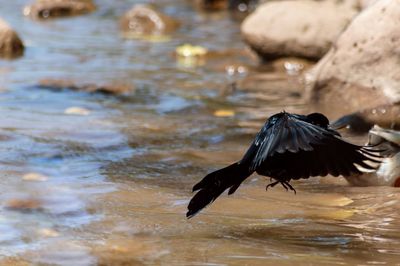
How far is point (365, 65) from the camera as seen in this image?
6.30 meters

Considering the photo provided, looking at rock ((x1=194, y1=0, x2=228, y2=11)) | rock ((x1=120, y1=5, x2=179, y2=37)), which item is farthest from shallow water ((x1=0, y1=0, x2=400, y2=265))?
rock ((x1=194, y1=0, x2=228, y2=11))

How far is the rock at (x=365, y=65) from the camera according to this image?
6113 millimetres

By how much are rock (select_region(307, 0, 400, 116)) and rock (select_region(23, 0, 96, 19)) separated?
26.2ft

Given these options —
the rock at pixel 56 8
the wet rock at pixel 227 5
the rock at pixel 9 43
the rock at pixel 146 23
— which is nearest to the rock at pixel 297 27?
the rock at pixel 9 43

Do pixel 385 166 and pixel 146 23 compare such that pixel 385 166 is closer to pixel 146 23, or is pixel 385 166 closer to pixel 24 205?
pixel 24 205

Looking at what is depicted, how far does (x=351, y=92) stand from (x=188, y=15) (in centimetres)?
788

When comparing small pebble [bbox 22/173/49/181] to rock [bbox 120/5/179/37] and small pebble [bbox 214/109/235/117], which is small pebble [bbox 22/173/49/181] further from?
rock [bbox 120/5/179/37]

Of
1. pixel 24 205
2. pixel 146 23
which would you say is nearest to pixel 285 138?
pixel 24 205

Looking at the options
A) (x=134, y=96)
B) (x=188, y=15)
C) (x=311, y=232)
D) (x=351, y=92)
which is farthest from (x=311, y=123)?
(x=188, y=15)

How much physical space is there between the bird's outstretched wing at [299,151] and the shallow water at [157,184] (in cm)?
30

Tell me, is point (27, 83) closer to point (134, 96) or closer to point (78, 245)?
point (134, 96)

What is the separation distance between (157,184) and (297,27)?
4505mm

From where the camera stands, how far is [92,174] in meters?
4.75

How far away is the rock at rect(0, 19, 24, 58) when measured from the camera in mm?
9555
